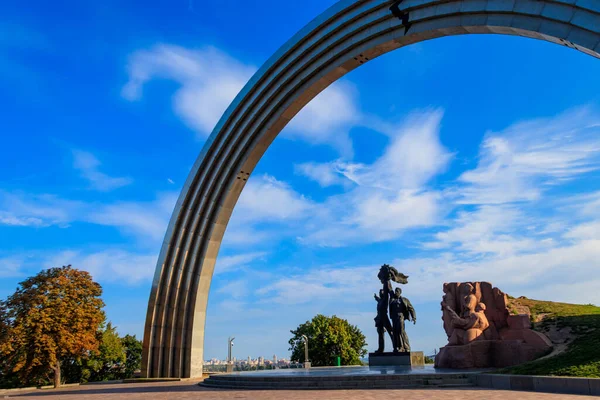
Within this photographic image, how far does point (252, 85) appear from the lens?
2000cm

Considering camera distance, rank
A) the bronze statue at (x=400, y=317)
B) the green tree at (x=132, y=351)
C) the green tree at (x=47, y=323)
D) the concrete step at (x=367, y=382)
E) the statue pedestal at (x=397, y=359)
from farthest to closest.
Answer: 1. the green tree at (x=132, y=351)
2. the green tree at (x=47, y=323)
3. the bronze statue at (x=400, y=317)
4. the statue pedestal at (x=397, y=359)
5. the concrete step at (x=367, y=382)

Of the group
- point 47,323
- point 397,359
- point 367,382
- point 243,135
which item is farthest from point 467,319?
point 47,323

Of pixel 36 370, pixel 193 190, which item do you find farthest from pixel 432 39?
pixel 36 370

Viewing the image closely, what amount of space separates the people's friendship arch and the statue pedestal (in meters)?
7.71

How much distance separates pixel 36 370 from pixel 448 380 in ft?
63.4

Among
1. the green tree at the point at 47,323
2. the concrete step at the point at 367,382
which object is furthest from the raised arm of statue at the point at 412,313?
the green tree at the point at 47,323

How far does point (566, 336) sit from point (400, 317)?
5.88 m

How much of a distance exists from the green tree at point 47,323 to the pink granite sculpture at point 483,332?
16.2 metres

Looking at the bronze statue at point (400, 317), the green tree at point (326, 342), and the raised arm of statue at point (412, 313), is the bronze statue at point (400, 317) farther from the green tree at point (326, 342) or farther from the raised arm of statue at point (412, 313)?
the green tree at point (326, 342)

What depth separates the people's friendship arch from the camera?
51.0ft

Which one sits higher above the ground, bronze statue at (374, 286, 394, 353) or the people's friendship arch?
the people's friendship arch

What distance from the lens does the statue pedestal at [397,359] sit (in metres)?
17.7

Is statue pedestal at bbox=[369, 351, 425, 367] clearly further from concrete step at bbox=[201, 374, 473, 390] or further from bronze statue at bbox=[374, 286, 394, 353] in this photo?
concrete step at bbox=[201, 374, 473, 390]

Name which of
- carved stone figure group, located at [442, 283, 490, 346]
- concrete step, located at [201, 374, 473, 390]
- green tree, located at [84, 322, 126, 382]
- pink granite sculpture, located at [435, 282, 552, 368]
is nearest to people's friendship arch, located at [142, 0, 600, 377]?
concrete step, located at [201, 374, 473, 390]
